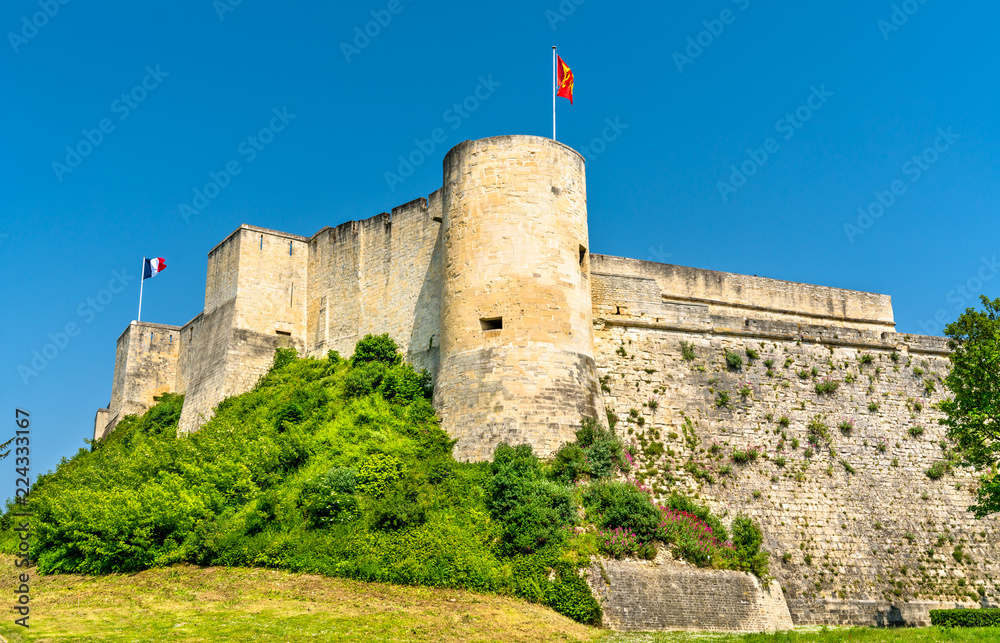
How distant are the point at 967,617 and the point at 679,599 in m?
6.94

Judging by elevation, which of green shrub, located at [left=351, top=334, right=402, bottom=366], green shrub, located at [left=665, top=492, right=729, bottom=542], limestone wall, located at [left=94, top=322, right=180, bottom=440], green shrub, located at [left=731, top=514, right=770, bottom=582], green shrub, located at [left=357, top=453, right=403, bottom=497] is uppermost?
limestone wall, located at [left=94, top=322, right=180, bottom=440]

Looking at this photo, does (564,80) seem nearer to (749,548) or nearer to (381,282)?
(381,282)

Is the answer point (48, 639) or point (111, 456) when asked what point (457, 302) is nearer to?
point (48, 639)

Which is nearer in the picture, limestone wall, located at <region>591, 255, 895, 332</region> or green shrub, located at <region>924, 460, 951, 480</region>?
green shrub, located at <region>924, 460, 951, 480</region>

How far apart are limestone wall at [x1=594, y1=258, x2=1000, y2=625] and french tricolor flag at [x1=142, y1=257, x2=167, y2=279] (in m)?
20.2

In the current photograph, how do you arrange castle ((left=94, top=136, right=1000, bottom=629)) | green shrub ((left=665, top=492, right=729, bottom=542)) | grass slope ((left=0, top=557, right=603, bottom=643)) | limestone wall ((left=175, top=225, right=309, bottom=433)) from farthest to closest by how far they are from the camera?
limestone wall ((left=175, top=225, right=309, bottom=433)), castle ((left=94, top=136, right=1000, bottom=629)), green shrub ((left=665, top=492, right=729, bottom=542)), grass slope ((left=0, top=557, right=603, bottom=643))

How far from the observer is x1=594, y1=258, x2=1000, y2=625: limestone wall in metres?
20.9

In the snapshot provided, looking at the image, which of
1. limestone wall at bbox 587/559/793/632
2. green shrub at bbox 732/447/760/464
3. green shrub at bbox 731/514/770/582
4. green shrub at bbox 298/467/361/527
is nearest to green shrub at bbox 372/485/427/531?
green shrub at bbox 298/467/361/527

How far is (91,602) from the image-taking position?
1630cm

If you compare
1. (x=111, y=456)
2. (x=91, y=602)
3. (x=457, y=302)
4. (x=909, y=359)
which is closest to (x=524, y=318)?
(x=457, y=302)

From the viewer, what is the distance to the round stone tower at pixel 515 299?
2000 centimetres

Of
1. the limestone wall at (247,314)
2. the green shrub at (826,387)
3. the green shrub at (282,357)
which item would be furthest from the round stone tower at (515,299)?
the limestone wall at (247,314)

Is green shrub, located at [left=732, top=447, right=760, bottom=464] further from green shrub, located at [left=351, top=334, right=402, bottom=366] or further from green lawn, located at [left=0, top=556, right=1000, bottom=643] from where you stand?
green shrub, located at [left=351, top=334, right=402, bottom=366]

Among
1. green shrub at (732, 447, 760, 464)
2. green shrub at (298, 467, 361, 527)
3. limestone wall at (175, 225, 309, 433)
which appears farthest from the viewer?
limestone wall at (175, 225, 309, 433)
